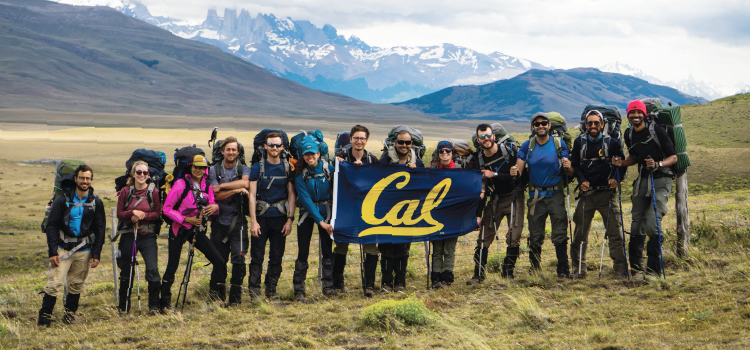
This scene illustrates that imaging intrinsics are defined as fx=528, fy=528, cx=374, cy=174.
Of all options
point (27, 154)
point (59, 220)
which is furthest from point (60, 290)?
point (27, 154)

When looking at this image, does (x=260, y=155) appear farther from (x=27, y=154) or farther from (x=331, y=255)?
(x=27, y=154)

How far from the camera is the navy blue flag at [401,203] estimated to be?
8.26m

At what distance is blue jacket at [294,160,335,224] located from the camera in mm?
7906

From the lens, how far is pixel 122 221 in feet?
25.2

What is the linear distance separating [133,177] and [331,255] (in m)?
3.15

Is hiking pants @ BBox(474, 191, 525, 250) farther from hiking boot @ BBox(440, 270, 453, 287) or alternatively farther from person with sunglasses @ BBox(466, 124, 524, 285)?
hiking boot @ BBox(440, 270, 453, 287)

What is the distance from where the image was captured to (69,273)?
769 cm

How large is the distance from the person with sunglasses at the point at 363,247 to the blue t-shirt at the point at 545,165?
2.47 m

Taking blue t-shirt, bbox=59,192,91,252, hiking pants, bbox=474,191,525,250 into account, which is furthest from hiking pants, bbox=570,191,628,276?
blue t-shirt, bbox=59,192,91,252

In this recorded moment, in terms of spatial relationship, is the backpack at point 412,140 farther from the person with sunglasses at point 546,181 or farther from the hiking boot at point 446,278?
the hiking boot at point 446,278

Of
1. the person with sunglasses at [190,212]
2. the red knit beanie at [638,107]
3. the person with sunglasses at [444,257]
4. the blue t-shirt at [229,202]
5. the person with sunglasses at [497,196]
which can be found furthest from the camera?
the person with sunglasses at [444,257]

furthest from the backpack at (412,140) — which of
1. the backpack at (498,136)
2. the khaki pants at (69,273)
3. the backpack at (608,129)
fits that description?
the khaki pants at (69,273)

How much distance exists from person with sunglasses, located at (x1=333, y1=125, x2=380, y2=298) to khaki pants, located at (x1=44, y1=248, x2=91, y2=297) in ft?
12.0

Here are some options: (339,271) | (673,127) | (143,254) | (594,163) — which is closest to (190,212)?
(143,254)
